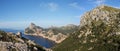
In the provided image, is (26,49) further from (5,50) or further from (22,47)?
(5,50)

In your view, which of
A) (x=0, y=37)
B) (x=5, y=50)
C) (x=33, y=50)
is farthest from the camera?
(x=0, y=37)

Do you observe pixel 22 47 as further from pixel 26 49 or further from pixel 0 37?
pixel 0 37

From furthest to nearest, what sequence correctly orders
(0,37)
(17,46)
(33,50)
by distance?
1. (0,37)
2. (33,50)
3. (17,46)

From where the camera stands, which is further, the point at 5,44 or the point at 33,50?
the point at 33,50

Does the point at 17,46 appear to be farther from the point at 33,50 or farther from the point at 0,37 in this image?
the point at 0,37

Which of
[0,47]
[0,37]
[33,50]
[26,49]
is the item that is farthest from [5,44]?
[0,37]

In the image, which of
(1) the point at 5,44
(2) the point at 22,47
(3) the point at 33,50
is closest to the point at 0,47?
(1) the point at 5,44

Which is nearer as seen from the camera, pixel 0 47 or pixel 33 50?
pixel 0 47

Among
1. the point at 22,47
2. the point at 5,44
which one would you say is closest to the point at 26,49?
the point at 22,47

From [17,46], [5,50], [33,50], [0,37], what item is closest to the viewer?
[5,50]
